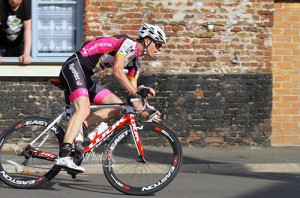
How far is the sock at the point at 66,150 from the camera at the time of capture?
719cm

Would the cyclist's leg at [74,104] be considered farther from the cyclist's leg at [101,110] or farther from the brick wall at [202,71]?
the brick wall at [202,71]

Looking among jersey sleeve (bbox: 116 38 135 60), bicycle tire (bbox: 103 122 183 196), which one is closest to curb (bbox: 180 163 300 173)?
bicycle tire (bbox: 103 122 183 196)

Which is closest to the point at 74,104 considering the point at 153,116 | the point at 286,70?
the point at 153,116

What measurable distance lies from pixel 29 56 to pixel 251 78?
3.53 meters

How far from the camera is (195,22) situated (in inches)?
428

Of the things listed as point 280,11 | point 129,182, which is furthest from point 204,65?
point 129,182

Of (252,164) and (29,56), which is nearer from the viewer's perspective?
(252,164)

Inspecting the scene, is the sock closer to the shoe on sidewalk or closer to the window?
the shoe on sidewalk

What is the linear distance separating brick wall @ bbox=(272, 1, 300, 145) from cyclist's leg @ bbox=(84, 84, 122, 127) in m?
4.38

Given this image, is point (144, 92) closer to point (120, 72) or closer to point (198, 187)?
point (120, 72)

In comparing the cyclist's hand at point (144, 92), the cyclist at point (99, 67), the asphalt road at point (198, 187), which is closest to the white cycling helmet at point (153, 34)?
the cyclist at point (99, 67)

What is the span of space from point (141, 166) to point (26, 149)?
1.25 m

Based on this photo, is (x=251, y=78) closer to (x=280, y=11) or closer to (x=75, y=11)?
(x=280, y=11)

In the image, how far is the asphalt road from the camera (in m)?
7.40
